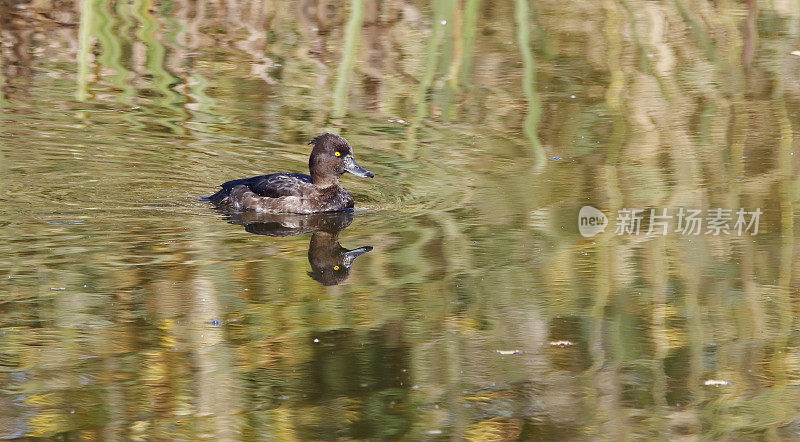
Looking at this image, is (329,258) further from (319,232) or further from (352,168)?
(352,168)

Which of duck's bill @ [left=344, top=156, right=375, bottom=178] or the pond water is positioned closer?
the pond water

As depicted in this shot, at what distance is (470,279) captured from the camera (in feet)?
25.2

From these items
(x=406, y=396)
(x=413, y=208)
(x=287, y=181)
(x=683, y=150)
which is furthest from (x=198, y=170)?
(x=406, y=396)

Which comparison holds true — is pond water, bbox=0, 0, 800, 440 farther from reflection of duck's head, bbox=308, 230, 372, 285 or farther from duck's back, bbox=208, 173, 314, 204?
duck's back, bbox=208, 173, 314, 204

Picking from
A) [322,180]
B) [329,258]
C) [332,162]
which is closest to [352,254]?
[329,258]

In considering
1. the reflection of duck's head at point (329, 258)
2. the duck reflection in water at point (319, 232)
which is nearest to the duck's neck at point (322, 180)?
the duck reflection in water at point (319, 232)

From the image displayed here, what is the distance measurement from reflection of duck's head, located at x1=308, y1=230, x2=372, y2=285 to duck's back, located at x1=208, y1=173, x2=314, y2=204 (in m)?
0.72

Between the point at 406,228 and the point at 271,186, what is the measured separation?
4.33 ft

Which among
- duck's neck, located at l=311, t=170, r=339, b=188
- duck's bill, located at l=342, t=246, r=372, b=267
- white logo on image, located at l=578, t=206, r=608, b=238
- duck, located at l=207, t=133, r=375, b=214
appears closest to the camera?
duck's bill, located at l=342, t=246, r=372, b=267

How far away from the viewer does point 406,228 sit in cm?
888

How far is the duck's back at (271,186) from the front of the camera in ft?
31.7

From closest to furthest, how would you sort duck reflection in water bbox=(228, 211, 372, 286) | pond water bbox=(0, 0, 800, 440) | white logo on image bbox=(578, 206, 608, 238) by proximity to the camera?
pond water bbox=(0, 0, 800, 440) < duck reflection in water bbox=(228, 211, 372, 286) < white logo on image bbox=(578, 206, 608, 238)

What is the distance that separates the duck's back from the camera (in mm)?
9648

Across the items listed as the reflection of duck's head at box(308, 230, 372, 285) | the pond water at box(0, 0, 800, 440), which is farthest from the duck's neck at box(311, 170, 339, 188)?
the reflection of duck's head at box(308, 230, 372, 285)
